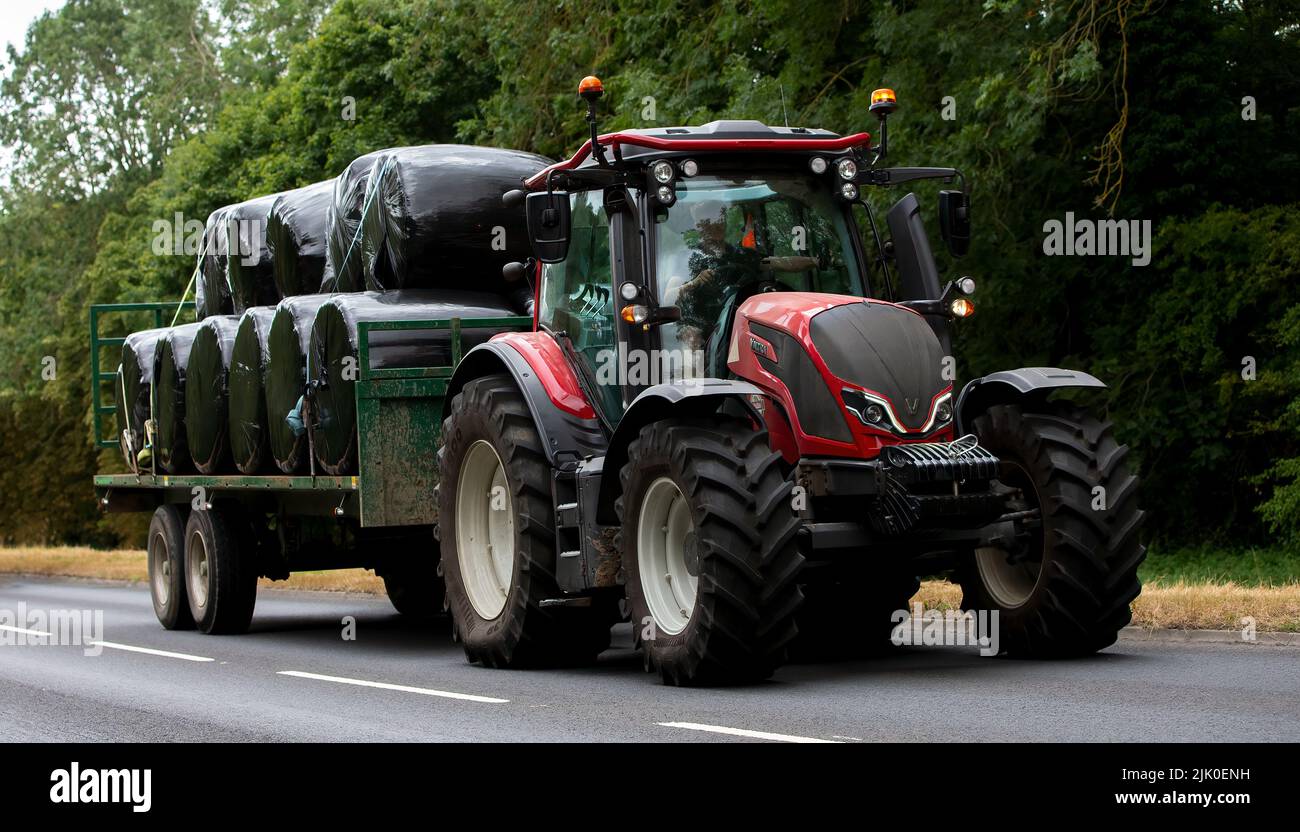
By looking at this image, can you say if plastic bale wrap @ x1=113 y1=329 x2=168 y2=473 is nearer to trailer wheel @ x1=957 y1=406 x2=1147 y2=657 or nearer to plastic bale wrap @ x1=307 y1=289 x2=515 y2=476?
plastic bale wrap @ x1=307 y1=289 x2=515 y2=476

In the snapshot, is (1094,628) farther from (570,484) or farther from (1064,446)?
(570,484)

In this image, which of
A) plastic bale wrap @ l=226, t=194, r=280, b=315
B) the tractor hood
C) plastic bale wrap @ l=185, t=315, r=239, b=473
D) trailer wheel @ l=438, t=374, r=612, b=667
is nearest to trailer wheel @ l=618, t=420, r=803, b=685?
the tractor hood

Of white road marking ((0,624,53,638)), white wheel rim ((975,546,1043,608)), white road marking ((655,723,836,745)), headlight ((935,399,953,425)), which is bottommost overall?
white road marking ((0,624,53,638))

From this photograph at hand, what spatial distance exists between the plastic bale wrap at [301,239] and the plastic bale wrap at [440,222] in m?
1.11

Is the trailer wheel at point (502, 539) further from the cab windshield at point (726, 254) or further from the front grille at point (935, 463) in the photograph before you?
the front grille at point (935, 463)

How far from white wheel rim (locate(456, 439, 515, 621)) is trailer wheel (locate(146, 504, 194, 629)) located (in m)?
5.49

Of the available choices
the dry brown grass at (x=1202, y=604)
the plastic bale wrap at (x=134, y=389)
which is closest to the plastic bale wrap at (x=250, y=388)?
the plastic bale wrap at (x=134, y=389)

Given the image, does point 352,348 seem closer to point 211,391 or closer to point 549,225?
point 549,225

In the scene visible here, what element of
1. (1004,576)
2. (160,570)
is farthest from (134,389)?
(1004,576)

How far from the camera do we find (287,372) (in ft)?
46.5

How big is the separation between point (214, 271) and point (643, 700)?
8.92m

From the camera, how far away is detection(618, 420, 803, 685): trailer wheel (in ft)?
31.6

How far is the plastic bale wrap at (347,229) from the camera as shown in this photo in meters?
14.9

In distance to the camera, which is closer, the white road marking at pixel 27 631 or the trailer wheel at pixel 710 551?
the trailer wheel at pixel 710 551
